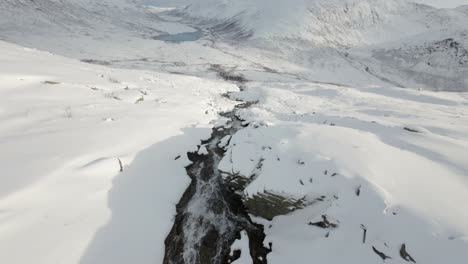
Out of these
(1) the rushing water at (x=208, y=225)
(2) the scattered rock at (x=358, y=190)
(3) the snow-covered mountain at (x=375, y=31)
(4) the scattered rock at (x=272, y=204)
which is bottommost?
(1) the rushing water at (x=208, y=225)

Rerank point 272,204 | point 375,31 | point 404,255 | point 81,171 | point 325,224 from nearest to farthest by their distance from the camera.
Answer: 1. point 404,255
2. point 325,224
3. point 81,171
4. point 272,204
5. point 375,31

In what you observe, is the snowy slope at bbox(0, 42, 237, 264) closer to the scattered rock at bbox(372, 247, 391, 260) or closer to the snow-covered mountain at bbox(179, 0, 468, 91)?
the scattered rock at bbox(372, 247, 391, 260)

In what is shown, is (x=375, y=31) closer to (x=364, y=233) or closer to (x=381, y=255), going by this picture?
(x=364, y=233)

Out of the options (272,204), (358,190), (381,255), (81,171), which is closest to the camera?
(381,255)

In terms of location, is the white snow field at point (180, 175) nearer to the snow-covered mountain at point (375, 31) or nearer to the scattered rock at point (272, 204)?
the scattered rock at point (272, 204)

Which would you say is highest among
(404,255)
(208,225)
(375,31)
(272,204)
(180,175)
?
(375,31)

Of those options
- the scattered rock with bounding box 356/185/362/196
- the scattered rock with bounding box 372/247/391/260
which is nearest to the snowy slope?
the scattered rock with bounding box 372/247/391/260

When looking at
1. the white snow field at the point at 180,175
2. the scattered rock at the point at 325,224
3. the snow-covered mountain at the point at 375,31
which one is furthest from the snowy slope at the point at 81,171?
the snow-covered mountain at the point at 375,31

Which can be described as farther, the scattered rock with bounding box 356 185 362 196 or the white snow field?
the scattered rock with bounding box 356 185 362 196

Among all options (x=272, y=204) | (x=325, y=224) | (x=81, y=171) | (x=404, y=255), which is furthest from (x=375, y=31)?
(x=81, y=171)
